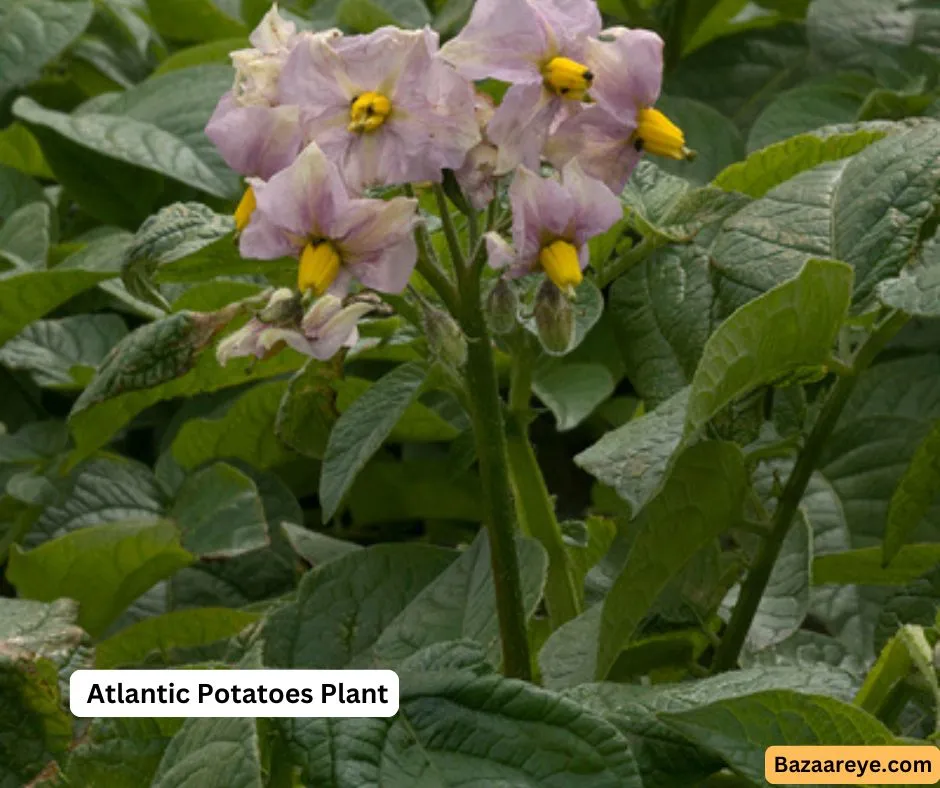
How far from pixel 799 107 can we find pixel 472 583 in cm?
58

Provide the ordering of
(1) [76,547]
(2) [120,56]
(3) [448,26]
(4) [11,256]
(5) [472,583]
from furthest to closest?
(2) [120,56], (3) [448,26], (4) [11,256], (1) [76,547], (5) [472,583]

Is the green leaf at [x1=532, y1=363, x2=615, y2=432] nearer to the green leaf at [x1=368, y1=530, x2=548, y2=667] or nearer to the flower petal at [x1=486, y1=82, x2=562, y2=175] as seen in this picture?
the green leaf at [x1=368, y1=530, x2=548, y2=667]

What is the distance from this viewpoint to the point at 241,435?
37.5 inches

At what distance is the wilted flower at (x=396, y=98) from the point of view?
0.55 metres

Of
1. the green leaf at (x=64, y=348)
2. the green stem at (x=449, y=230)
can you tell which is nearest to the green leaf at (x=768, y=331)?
the green stem at (x=449, y=230)

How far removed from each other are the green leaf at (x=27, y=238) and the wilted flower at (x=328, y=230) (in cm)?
44

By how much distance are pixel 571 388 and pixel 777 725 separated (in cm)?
48

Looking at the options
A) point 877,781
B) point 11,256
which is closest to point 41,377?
point 11,256

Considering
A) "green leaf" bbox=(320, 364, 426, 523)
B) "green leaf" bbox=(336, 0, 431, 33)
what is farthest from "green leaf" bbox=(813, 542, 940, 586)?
"green leaf" bbox=(336, 0, 431, 33)

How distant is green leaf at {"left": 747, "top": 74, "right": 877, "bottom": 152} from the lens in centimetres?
110

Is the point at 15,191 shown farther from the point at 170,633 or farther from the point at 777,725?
the point at 777,725

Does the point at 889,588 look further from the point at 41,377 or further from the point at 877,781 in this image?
the point at 41,377

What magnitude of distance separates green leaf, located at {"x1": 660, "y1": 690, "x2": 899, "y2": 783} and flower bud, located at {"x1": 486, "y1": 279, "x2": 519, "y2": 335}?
0.16m

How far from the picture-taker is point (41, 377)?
0.98 m
